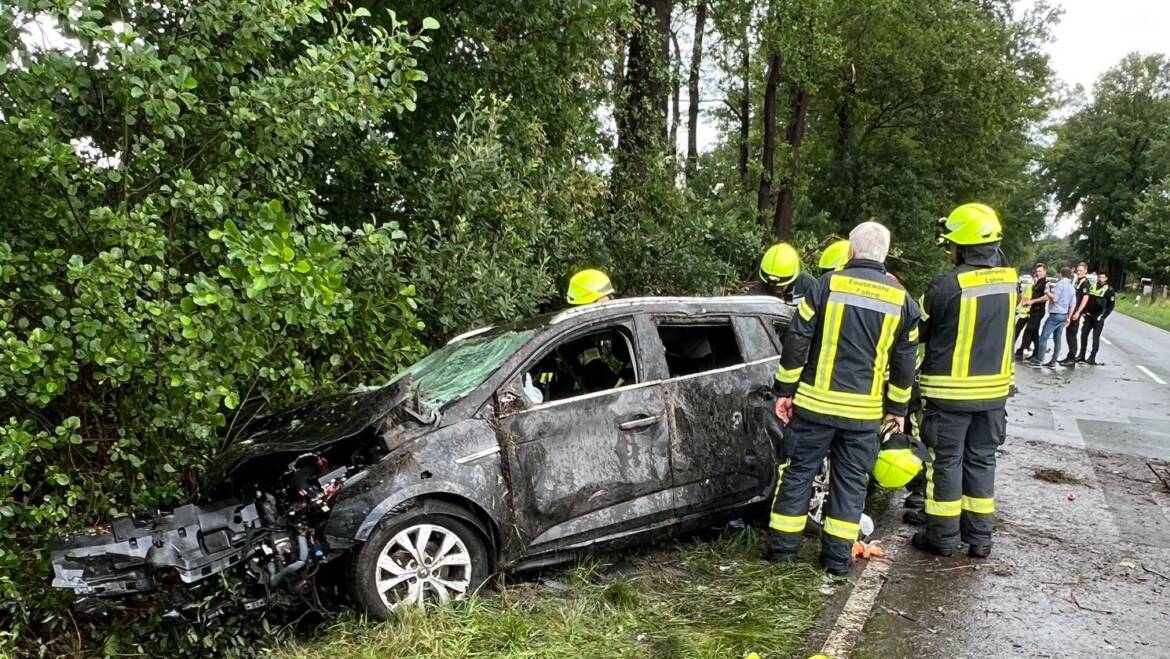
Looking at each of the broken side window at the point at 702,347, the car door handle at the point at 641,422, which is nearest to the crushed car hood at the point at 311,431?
the car door handle at the point at 641,422

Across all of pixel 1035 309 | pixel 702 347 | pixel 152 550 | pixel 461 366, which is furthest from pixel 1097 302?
pixel 152 550

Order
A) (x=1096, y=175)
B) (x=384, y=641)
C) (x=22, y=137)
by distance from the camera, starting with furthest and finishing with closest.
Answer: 1. (x=1096, y=175)
2. (x=22, y=137)
3. (x=384, y=641)

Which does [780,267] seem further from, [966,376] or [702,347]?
[966,376]

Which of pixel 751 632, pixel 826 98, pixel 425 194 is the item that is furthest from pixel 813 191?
pixel 751 632

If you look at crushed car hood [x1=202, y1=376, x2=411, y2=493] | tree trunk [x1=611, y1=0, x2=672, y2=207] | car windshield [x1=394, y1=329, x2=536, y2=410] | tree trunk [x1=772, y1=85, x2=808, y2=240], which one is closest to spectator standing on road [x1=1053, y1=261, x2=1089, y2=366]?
tree trunk [x1=772, y1=85, x2=808, y2=240]

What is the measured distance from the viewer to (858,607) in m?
3.89

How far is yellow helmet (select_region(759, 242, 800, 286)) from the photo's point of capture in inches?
268

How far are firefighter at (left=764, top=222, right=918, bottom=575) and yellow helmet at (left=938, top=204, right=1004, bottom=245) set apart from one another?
0.59 meters

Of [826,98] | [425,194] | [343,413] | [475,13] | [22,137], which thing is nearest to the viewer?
[22,137]

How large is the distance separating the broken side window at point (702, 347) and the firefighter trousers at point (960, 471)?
1.23 metres

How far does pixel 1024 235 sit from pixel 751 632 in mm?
42067

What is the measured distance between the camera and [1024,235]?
39344mm

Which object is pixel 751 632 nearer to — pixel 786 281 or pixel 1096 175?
pixel 786 281

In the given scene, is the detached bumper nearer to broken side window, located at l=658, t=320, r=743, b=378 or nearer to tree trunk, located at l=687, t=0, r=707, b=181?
broken side window, located at l=658, t=320, r=743, b=378
